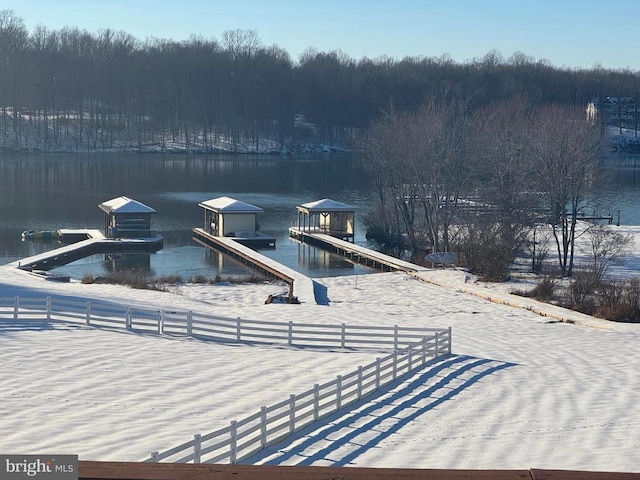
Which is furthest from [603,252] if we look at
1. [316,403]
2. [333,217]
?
[316,403]

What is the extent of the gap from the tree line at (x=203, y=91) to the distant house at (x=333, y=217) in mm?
79409

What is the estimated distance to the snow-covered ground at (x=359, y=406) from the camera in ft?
49.0

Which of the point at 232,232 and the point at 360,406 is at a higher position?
the point at 360,406

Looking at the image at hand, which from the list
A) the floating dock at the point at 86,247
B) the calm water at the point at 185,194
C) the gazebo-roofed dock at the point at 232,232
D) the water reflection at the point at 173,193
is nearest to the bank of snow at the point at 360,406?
the floating dock at the point at 86,247

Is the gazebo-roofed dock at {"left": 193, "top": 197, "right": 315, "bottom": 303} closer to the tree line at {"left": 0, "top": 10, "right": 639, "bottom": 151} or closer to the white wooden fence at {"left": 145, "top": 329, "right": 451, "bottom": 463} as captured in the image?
the white wooden fence at {"left": 145, "top": 329, "right": 451, "bottom": 463}

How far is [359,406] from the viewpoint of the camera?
703 inches

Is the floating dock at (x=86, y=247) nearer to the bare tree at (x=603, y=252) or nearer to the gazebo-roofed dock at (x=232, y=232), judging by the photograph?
the gazebo-roofed dock at (x=232, y=232)

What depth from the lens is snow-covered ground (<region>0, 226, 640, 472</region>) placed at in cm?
1492

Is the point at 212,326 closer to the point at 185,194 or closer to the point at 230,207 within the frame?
the point at 230,207

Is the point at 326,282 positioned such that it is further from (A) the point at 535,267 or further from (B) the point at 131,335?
(B) the point at 131,335

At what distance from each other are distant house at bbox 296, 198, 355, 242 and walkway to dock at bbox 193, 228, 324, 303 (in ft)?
18.3

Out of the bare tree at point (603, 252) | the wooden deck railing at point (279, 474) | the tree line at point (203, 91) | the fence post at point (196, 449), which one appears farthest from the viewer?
the tree line at point (203, 91)

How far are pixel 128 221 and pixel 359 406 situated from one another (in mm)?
36664

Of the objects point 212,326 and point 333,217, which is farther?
point 333,217
